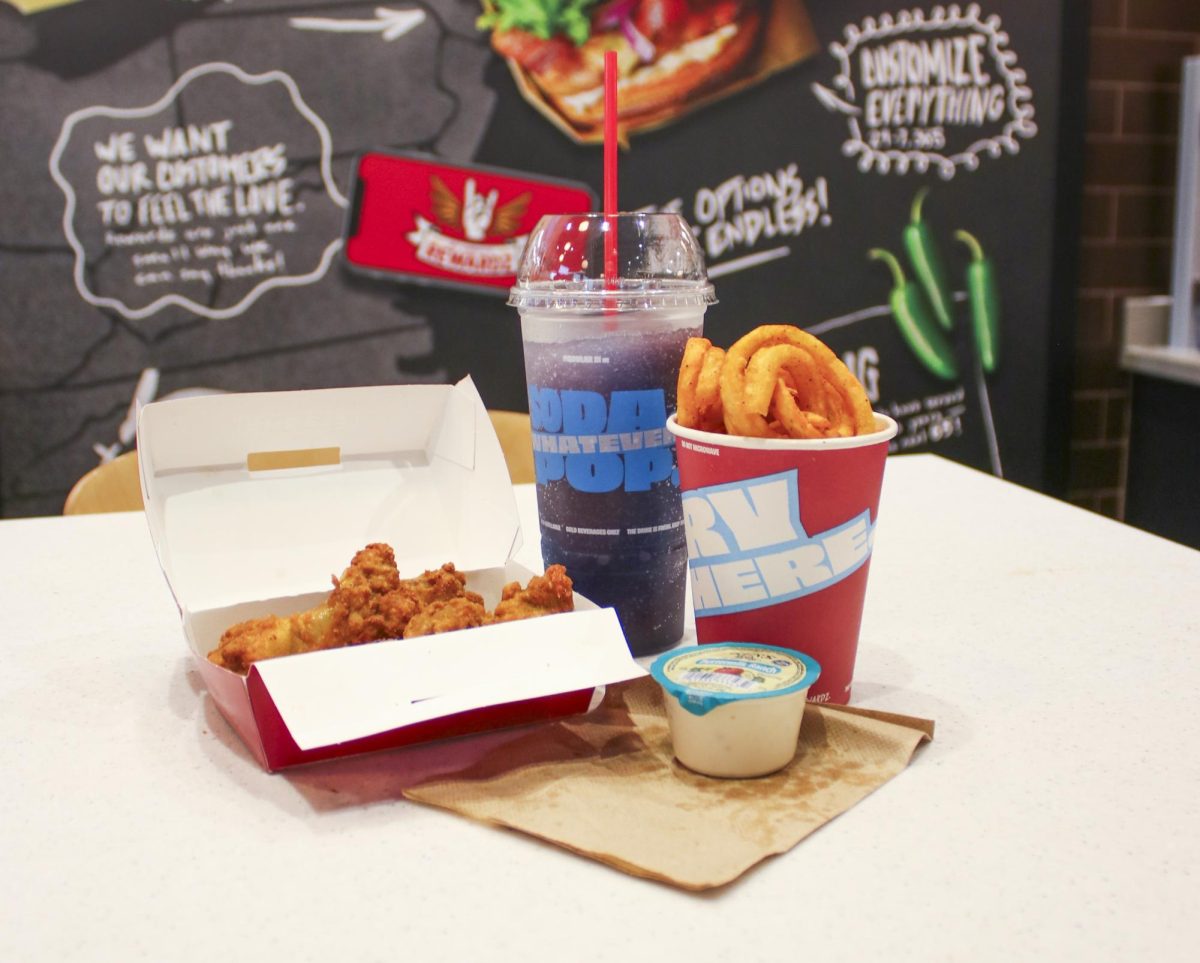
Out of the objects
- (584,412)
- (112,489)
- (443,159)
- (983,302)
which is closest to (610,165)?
(584,412)

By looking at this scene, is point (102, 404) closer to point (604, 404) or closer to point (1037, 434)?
point (604, 404)

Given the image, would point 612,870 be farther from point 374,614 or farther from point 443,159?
point 443,159

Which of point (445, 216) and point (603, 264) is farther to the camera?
point (445, 216)

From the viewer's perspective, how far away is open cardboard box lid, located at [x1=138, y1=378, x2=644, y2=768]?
711 millimetres

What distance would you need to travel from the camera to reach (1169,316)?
310 centimetres

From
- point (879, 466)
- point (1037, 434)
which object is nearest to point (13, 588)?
point (879, 466)

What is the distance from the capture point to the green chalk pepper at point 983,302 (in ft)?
10.2

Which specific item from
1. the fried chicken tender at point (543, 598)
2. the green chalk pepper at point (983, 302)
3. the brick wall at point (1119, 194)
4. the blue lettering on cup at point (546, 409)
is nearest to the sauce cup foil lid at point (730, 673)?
the fried chicken tender at point (543, 598)

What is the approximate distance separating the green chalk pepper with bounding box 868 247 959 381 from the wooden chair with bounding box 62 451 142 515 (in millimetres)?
2106

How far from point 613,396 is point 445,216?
208cm

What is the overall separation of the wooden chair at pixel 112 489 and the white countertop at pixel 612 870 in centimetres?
71

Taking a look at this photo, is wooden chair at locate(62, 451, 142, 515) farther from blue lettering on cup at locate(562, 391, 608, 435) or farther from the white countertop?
blue lettering on cup at locate(562, 391, 608, 435)

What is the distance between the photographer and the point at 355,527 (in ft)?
3.31

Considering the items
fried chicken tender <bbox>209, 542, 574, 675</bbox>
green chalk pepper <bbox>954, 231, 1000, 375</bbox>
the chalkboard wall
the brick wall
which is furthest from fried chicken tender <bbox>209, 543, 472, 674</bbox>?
the brick wall
